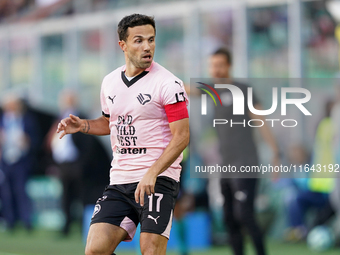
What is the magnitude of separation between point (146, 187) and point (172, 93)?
2.27ft

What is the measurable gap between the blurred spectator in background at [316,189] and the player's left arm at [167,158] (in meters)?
5.20

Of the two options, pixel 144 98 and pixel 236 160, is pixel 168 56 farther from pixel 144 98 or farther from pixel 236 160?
pixel 144 98

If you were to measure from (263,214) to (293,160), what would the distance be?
3.16 feet

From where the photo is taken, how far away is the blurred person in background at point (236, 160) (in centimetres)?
727

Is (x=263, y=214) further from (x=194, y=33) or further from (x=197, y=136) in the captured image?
(x=194, y=33)

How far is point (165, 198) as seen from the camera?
4.82 metres

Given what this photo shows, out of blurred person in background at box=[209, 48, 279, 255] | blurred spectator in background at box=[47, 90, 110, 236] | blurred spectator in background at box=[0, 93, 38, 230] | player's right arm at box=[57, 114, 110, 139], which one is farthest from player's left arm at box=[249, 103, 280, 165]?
blurred spectator in background at box=[0, 93, 38, 230]

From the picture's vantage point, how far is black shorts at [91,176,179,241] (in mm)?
4715

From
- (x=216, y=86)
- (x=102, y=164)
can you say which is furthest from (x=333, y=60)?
(x=102, y=164)

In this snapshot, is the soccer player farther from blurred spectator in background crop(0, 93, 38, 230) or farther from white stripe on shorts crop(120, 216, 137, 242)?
blurred spectator in background crop(0, 93, 38, 230)

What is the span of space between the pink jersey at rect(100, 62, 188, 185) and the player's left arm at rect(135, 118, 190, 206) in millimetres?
204

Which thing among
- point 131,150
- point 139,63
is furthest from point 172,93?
point 131,150

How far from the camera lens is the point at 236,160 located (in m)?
7.47

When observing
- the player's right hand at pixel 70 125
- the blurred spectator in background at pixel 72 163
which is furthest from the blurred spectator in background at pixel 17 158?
the player's right hand at pixel 70 125
